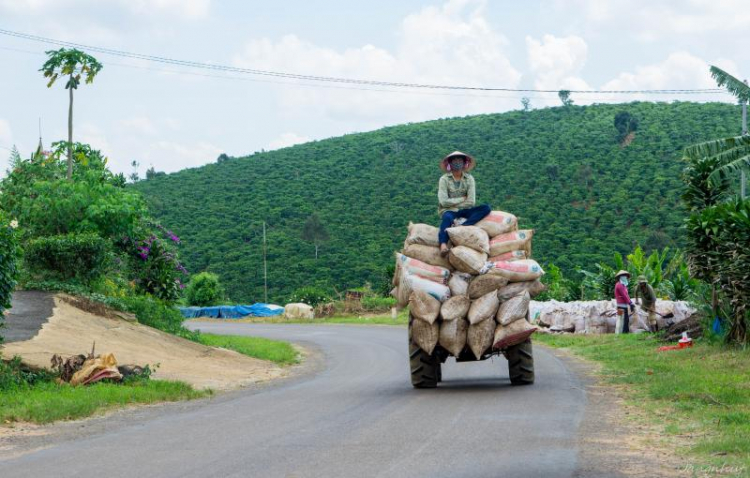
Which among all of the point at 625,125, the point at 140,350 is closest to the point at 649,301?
the point at 140,350

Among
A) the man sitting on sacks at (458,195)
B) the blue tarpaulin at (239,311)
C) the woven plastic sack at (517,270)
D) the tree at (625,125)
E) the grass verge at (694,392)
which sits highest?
the tree at (625,125)

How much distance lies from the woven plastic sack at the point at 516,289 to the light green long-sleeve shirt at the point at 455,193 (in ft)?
5.60

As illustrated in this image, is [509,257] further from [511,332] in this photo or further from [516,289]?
[511,332]

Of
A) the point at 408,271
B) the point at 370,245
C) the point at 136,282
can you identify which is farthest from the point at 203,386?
the point at 370,245

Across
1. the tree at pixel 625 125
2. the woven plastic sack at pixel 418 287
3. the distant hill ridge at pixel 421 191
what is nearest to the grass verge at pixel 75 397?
the woven plastic sack at pixel 418 287

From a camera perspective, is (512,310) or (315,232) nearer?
(512,310)

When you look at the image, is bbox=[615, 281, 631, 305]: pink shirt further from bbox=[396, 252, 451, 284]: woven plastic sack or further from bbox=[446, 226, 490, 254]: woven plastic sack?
bbox=[396, 252, 451, 284]: woven plastic sack

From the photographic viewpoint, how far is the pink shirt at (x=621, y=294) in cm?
2570

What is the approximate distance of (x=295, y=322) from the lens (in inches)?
1848

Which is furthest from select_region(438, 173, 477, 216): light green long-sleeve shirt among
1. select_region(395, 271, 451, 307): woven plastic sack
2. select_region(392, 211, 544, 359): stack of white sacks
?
select_region(395, 271, 451, 307): woven plastic sack

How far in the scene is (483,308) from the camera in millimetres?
14422

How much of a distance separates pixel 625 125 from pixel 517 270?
78.5m

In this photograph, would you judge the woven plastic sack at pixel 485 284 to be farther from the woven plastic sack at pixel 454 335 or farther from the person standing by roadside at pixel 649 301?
the person standing by roadside at pixel 649 301

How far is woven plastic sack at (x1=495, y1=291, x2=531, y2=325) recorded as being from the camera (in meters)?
14.4
